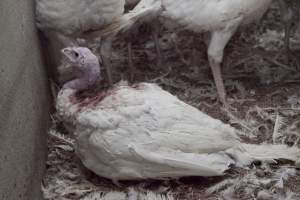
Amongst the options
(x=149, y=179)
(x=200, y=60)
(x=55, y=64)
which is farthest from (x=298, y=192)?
(x=55, y=64)

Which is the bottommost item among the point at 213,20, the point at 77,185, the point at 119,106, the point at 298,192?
the point at 77,185

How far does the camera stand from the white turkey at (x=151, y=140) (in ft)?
7.50

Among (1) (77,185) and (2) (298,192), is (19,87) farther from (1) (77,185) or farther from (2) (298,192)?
(2) (298,192)

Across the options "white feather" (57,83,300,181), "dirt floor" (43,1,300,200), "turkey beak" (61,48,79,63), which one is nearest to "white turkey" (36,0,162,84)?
"turkey beak" (61,48,79,63)

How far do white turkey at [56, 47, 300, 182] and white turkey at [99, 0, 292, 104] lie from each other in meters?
0.55

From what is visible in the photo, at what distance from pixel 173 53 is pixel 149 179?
1.43 m

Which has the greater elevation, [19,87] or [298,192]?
[19,87]

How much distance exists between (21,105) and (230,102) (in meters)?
1.27

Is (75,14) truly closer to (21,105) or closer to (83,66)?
(83,66)

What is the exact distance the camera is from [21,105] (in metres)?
2.28

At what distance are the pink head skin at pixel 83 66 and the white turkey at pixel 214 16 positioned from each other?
470 mm

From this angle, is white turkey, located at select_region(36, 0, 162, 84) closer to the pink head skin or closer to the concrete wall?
the concrete wall

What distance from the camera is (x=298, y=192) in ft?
7.66

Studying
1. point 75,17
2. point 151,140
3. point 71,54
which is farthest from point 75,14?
point 151,140
